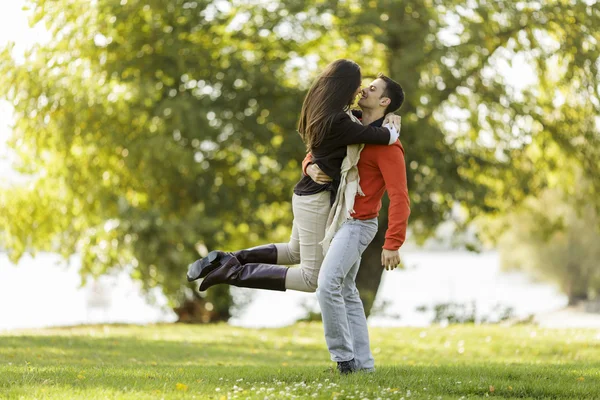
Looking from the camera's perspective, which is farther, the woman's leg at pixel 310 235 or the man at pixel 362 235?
the woman's leg at pixel 310 235

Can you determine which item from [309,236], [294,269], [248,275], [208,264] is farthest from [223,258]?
[309,236]

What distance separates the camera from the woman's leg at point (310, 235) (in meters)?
5.34

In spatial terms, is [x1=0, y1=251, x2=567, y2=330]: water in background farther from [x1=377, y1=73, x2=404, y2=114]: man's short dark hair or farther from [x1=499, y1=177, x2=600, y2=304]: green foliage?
[x1=377, y1=73, x2=404, y2=114]: man's short dark hair

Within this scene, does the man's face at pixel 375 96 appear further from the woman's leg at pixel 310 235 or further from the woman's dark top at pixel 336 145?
the woman's leg at pixel 310 235

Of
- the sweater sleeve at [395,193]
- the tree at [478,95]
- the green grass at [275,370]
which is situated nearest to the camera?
the green grass at [275,370]

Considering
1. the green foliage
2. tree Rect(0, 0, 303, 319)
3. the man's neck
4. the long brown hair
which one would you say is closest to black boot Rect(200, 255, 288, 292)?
the long brown hair

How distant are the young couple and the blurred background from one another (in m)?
8.45

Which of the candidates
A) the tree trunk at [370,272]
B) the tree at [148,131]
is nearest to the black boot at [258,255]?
the tree at [148,131]

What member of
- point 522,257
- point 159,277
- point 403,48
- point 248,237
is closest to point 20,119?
point 159,277

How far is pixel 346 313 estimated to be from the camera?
5410mm

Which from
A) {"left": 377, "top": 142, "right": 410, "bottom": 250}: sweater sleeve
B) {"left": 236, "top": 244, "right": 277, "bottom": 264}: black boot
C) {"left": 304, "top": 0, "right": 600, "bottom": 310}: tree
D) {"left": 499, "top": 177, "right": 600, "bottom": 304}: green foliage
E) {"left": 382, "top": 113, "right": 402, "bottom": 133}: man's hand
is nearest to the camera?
{"left": 377, "top": 142, "right": 410, "bottom": 250}: sweater sleeve

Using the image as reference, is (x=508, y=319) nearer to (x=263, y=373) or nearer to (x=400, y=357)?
(x=400, y=357)

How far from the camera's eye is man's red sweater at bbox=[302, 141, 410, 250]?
511 centimetres

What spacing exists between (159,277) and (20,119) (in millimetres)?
3762
